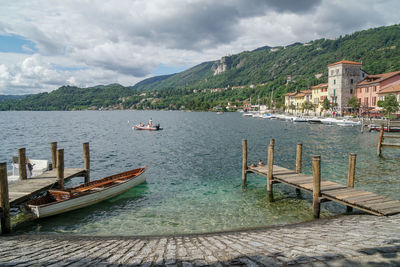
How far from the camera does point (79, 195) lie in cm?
1511

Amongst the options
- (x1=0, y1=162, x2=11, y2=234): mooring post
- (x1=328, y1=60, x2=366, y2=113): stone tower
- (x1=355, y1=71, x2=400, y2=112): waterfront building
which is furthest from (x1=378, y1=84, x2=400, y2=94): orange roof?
(x1=0, y1=162, x2=11, y2=234): mooring post

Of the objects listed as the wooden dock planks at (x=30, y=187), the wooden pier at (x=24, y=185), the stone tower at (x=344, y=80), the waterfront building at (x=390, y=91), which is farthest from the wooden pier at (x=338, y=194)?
the stone tower at (x=344, y=80)

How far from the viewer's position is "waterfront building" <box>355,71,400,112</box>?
7738 cm

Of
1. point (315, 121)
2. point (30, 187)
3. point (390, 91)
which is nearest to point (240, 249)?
point (30, 187)

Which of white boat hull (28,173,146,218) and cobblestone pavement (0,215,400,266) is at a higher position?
cobblestone pavement (0,215,400,266)

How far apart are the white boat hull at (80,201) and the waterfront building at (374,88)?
79.6 metres

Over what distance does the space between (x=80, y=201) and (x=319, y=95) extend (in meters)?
113

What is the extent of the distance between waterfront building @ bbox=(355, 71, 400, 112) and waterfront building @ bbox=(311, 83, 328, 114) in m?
13.7

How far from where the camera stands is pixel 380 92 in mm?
75375

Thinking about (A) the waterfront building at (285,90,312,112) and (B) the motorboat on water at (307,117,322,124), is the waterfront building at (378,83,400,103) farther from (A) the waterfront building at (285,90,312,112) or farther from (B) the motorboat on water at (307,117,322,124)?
(A) the waterfront building at (285,90,312,112)

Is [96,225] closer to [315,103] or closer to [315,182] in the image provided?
[315,182]

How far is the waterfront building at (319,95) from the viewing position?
104356mm

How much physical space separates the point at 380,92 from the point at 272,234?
84650 mm

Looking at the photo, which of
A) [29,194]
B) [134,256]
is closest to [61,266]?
[134,256]
